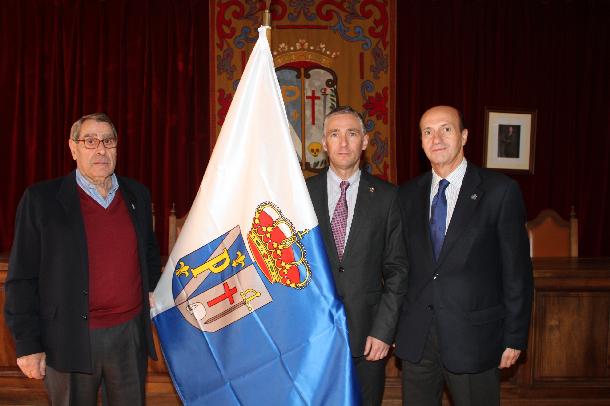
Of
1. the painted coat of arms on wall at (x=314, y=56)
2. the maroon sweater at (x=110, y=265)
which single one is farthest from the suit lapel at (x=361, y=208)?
the painted coat of arms on wall at (x=314, y=56)

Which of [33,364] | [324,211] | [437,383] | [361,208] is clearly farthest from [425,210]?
[33,364]

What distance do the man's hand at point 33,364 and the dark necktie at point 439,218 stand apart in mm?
1428

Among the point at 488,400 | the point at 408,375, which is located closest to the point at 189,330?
the point at 408,375

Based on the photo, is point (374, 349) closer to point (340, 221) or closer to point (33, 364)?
point (340, 221)

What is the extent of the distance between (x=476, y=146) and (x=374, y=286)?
3.63 meters

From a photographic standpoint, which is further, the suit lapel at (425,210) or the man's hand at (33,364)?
the suit lapel at (425,210)

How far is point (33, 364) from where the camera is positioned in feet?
6.17

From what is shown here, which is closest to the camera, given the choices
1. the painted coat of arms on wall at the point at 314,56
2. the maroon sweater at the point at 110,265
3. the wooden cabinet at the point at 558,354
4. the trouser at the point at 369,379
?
the maroon sweater at the point at 110,265

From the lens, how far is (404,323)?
80.8 inches

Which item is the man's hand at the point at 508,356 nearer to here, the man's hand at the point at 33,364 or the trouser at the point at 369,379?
the trouser at the point at 369,379

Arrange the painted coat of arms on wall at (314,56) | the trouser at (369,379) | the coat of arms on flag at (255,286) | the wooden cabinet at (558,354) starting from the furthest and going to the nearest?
the painted coat of arms on wall at (314,56) < the wooden cabinet at (558,354) < the trouser at (369,379) < the coat of arms on flag at (255,286)

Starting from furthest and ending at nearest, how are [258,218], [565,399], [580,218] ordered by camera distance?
[580,218]
[565,399]
[258,218]

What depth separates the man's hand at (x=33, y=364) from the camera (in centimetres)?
187

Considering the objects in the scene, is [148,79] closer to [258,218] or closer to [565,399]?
[258,218]
